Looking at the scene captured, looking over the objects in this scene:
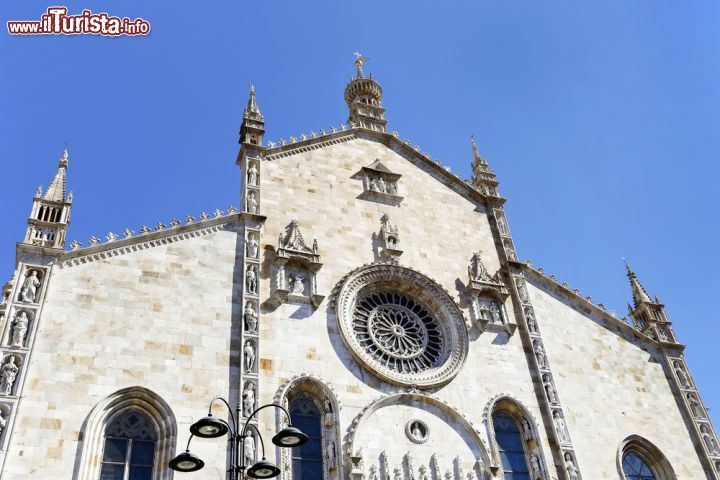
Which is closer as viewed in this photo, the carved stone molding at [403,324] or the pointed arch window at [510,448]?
the pointed arch window at [510,448]

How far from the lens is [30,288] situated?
61.3ft

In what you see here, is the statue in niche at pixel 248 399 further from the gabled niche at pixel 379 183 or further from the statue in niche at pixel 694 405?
the statue in niche at pixel 694 405

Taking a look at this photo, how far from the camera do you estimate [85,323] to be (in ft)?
61.5

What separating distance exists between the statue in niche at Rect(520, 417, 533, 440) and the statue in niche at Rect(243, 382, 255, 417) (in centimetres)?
874

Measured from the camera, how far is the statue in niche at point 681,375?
25803 mm

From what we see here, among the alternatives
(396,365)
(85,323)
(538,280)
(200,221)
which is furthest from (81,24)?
(538,280)

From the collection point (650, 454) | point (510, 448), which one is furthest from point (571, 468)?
point (650, 454)

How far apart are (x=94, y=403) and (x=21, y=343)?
229 centimetres

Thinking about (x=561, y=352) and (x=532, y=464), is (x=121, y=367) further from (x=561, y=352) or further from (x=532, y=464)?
(x=561, y=352)

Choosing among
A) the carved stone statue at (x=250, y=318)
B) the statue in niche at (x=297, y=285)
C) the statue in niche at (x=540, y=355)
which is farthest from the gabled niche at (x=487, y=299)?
the carved stone statue at (x=250, y=318)

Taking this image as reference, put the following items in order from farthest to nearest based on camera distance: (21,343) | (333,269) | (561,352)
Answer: (561,352) → (333,269) → (21,343)

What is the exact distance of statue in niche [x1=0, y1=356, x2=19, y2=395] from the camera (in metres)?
16.9

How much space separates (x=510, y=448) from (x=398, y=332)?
16.0ft

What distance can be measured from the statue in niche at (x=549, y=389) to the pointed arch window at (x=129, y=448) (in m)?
12.2
